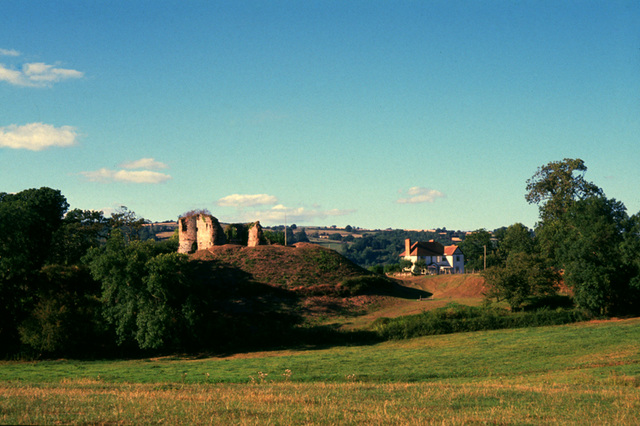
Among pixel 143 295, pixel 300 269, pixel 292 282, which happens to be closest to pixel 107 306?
pixel 143 295

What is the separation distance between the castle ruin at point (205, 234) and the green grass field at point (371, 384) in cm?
3488

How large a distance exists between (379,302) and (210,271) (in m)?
21.9

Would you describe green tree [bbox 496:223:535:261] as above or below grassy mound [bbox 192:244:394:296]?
above

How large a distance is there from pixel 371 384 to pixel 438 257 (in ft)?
348

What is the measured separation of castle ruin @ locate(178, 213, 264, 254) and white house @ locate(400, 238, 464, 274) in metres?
55.8

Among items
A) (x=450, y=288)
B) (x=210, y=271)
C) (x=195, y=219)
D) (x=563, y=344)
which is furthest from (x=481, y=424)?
(x=195, y=219)

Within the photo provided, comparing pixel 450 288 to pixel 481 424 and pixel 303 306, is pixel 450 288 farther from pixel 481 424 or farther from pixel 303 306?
pixel 481 424

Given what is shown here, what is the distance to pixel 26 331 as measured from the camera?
4497cm

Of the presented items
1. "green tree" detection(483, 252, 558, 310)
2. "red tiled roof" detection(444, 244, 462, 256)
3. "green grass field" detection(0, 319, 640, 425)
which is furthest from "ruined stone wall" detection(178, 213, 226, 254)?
"red tiled roof" detection(444, 244, 462, 256)

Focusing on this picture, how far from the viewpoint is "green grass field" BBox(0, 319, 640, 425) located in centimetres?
1800

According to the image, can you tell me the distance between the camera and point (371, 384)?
28375mm

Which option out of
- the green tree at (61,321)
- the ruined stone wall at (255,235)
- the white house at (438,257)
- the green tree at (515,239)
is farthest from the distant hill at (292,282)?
the white house at (438,257)

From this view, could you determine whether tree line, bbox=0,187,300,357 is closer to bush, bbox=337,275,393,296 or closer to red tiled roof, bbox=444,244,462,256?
bush, bbox=337,275,393,296

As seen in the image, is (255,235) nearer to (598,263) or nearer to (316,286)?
(316,286)
